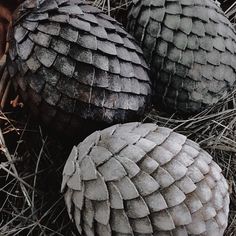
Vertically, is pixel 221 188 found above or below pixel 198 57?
below

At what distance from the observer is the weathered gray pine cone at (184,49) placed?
107cm

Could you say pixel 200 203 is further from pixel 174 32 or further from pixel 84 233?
pixel 174 32

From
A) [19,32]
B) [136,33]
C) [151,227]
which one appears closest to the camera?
[151,227]

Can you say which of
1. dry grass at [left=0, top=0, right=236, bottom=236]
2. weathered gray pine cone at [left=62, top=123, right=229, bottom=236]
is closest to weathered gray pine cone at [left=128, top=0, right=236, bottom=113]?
dry grass at [left=0, top=0, right=236, bottom=236]

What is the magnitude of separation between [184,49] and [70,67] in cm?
25

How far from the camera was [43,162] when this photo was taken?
110 centimetres

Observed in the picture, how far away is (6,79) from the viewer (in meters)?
1.07

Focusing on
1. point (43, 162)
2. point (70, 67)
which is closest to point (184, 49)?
point (70, 67)

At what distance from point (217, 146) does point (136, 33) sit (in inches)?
11.5

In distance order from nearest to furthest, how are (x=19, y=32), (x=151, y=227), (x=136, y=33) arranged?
(x=151, y=227), (x=19, y=32), (x=136, y=33)

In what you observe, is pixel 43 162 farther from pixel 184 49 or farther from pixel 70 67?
pixel 184 49

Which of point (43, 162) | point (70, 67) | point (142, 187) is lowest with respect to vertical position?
point (43, 162)

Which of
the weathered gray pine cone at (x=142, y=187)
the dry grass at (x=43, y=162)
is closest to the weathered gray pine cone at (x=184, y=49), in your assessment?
the dry grass at (x=43, y=162)

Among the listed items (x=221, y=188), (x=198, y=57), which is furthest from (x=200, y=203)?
(x=198, y=57)
